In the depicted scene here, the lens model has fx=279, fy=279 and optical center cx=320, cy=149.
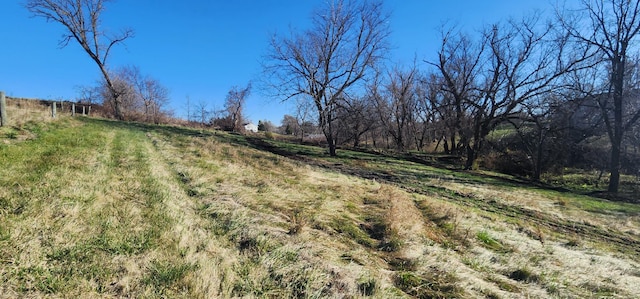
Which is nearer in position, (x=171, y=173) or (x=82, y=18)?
(x=171, y=173)

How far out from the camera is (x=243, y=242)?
3.71 metres

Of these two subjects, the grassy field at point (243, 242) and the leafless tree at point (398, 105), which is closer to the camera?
the grassy field at point (243, 242)

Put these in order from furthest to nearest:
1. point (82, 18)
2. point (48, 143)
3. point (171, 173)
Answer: point (82, 18) < point (48, 143) < point (171, 173)

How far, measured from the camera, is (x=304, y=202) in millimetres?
6246

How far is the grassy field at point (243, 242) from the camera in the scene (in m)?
2.65

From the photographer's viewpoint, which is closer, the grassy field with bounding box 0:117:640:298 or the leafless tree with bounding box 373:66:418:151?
the grassy field with bounding box 0:117:640:298

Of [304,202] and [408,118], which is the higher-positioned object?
[408,118]

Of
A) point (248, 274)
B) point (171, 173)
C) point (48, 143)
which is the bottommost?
point (248, 274)

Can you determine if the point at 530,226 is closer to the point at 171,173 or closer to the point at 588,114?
the point at 171,173

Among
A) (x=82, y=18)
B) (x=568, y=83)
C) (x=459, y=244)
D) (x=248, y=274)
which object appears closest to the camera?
(x=248, y=274)

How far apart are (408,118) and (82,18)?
124 ft

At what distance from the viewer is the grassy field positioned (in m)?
2.65

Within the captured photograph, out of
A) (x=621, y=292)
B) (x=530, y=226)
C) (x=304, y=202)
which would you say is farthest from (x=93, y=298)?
(x=530, y=226)

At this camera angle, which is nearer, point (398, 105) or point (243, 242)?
point (243, 242)
